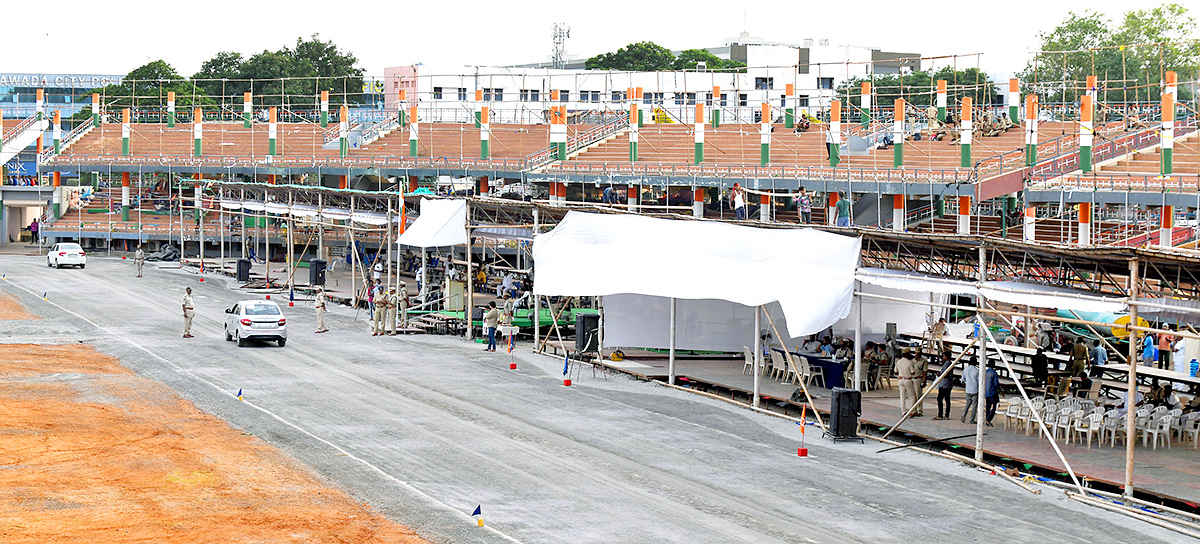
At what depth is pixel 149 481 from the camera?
20359 mm

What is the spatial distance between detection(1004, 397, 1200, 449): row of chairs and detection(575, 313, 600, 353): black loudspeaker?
43.0 feet

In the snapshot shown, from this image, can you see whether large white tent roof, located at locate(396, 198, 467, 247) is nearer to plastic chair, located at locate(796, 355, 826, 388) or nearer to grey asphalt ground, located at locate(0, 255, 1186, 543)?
grey asphalt ground, located at locate(0, 255, 1186, 543)

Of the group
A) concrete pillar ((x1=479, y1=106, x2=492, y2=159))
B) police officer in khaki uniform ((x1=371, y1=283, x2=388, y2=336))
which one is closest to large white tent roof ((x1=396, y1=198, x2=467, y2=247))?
police officer in khaki uniform ((x1=371, y1=283, x2=388, y2=336))

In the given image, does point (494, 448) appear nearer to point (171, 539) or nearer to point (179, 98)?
point (171, 539)

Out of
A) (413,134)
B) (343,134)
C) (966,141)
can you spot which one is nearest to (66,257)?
(343,134)

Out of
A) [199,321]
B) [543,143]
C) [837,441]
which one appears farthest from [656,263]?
[543,143]

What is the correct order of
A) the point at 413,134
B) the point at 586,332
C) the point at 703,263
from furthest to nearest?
1. the point at 413,134
2. the point at 586,332
3. the point at 703,263

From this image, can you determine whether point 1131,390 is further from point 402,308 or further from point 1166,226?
point 402,308

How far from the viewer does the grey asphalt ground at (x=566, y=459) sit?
1816 centimetres

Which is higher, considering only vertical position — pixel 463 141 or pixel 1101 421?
pixel 463 141

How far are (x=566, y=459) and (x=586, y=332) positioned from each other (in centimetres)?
1260

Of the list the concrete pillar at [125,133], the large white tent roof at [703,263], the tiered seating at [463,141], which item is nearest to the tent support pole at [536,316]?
the large white tent roof at [703,263]

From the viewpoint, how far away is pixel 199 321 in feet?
141

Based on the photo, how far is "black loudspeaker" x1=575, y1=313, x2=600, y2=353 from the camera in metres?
34.7
